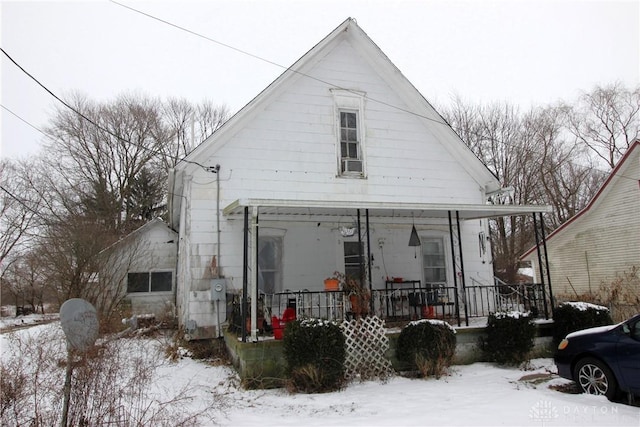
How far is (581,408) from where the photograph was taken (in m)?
5.67

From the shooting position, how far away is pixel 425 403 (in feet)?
20.3

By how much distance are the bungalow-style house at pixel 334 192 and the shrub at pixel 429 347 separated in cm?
168

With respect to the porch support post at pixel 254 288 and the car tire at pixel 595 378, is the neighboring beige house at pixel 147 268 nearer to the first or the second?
the porch support post at pixel 254 288

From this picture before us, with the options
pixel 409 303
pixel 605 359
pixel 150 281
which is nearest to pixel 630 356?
pixel 605 359

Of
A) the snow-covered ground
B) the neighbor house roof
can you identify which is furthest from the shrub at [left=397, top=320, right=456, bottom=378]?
the neighbor house roof

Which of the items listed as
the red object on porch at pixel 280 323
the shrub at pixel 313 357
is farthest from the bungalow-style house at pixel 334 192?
the shrub at pixel 313 357

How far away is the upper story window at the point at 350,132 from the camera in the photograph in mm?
11328

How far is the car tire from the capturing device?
235 inches

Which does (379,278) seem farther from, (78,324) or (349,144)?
(78,324)

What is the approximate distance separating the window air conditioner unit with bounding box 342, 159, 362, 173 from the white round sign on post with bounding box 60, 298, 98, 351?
7693 mm

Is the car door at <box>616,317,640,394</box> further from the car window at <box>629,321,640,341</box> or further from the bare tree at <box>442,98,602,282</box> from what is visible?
the bare tree at <box>442,98,602,282</box>

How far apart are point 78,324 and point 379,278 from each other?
796 centimetres

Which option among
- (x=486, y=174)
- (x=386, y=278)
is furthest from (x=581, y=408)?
(x=486, y=174)

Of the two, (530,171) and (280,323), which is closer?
(280,323)
